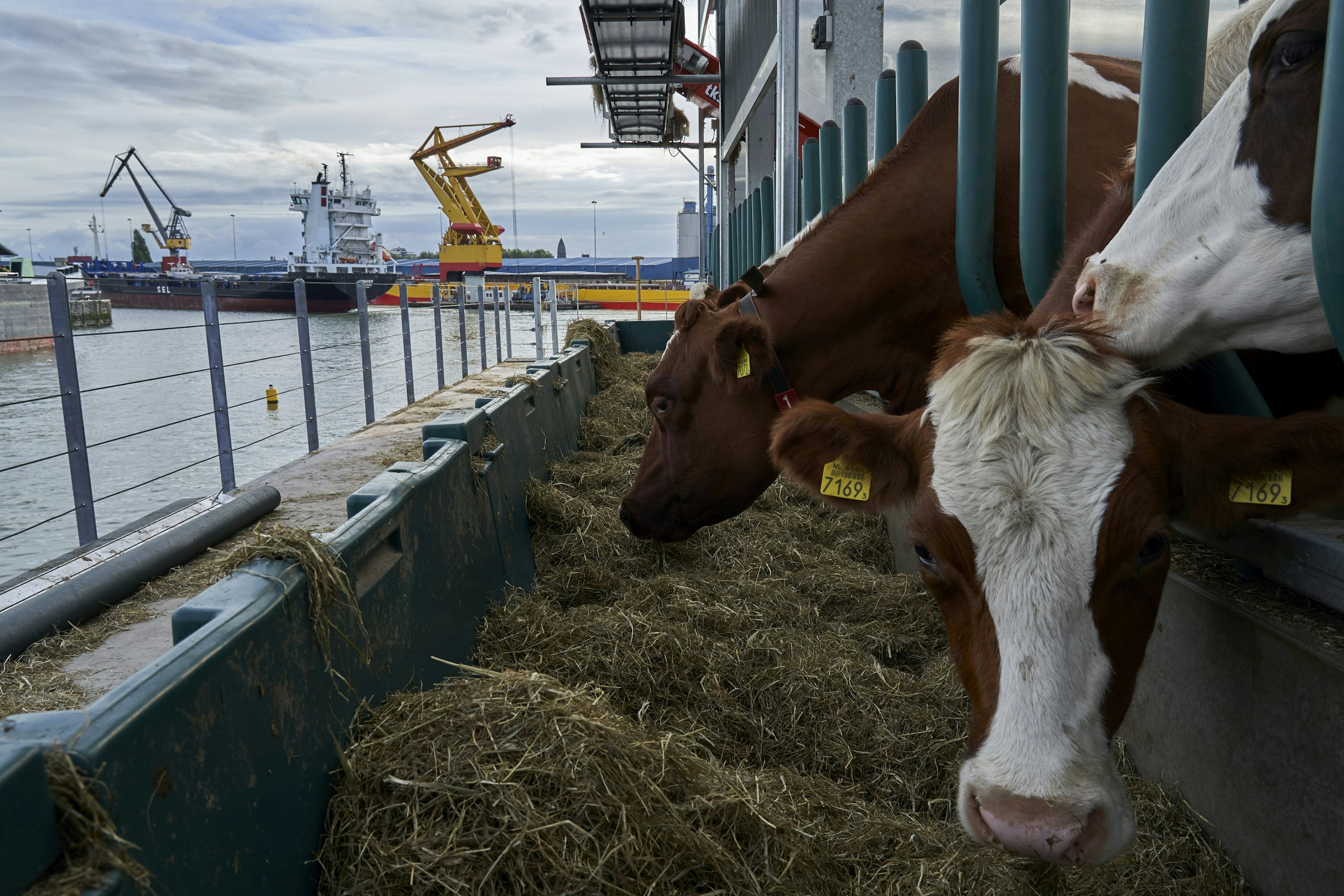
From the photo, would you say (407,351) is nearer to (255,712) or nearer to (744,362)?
(744,362)

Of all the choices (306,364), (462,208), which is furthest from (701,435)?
(462,208)

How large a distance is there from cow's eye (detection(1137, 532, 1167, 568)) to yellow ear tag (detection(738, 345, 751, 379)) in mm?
1922

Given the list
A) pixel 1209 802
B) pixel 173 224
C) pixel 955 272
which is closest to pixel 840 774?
pixel 1209 802

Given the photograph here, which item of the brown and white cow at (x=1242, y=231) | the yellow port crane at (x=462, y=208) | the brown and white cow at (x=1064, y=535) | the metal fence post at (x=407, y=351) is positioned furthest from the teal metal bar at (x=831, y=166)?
the yellow port crane at (x=462, y=208)

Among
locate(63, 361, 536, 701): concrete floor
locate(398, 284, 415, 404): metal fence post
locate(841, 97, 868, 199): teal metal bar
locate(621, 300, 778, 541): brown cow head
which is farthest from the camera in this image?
locate(398, 284, 415, 404): metal fence post

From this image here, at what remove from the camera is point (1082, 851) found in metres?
1.30

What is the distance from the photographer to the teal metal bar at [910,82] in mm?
3836

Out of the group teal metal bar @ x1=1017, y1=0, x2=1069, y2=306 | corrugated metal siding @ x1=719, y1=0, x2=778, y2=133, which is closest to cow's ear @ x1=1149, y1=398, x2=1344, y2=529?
teal metal bar @ x1=1017, y1=0, x2=1069, y2=306

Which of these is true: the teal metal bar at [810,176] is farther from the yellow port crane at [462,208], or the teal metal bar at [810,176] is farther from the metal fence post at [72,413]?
the yellow port crane at [462,208]

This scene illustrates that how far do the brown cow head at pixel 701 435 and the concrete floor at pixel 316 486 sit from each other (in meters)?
1.28

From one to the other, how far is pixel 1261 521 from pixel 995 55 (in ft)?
5.92

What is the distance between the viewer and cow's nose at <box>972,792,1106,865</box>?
130 centimetres

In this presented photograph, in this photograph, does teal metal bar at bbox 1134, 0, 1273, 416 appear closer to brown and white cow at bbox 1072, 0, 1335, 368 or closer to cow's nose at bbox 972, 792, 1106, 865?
brown and white cow at bbox 1072, 0, 1335, 368

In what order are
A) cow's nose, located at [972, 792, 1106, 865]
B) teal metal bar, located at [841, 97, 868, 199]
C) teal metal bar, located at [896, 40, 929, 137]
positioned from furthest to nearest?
teal metal bar, located at [841, 97, 868, 199]
teal metal bar, located at [896, 40, 929, 137]
cow's nose, located at [972, 792, 1106, 865]
